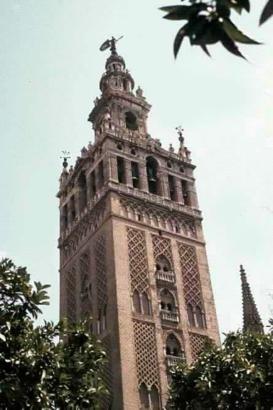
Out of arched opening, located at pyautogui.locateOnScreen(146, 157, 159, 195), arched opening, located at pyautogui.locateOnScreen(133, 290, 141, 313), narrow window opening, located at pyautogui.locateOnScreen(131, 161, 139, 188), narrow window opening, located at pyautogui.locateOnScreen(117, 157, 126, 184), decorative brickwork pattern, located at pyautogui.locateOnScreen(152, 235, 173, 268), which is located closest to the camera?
arched opening, located at pyautogui.locateOnScreen(133, 290, 141, 313)

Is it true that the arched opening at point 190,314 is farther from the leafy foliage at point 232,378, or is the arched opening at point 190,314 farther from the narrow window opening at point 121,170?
the leafy foliage at point 232,378

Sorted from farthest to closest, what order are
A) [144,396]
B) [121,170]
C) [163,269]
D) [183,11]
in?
[121,170] < [163,269] < [144,396] < [183,11]

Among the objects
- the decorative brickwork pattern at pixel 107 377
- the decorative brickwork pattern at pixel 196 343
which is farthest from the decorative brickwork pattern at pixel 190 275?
the decorative brickwork pattern at pixel 107 377

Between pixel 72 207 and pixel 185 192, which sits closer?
pixel 185 192

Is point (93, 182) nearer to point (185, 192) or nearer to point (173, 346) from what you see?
point (185, 192)

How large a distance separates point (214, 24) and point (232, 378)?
1591 centimetres

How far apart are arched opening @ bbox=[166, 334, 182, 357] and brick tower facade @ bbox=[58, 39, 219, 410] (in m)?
0.05

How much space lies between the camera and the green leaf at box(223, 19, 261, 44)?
2.44 meters

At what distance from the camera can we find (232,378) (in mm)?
17141

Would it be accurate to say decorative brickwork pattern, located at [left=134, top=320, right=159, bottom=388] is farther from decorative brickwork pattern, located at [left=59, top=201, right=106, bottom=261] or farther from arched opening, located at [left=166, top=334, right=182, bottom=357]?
decorative brickwork pattern, located at [left=59, top=201, right=106, bottom=261]

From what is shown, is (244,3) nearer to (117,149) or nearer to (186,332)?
(186,332)

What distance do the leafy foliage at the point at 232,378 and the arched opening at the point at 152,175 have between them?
1748 cm

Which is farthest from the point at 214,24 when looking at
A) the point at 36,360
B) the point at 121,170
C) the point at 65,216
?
the point at 65,216

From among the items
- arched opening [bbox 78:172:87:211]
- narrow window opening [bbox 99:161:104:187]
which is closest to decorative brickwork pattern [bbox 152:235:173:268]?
narrow window opening [bbox 99:161:104:187]
